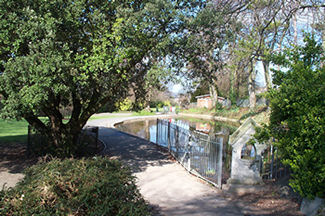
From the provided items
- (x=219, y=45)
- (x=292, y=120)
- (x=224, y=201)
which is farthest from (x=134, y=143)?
(x=292, y=120)

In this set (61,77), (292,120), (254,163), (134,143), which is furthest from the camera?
(134,143)

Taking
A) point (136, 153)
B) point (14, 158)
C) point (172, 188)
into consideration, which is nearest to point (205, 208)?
point (172, 188)

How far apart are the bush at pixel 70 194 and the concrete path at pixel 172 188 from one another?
704 mm

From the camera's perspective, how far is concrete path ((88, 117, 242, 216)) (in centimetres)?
545

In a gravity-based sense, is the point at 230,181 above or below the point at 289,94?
below

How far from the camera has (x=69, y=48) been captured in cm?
714

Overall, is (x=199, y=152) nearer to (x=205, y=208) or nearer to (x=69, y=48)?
(x=205, y=208)

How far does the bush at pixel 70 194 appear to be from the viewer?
284cm

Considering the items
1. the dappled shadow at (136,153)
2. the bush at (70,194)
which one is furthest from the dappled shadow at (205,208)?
the dappled shadow at (136,153)

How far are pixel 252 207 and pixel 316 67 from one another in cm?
325

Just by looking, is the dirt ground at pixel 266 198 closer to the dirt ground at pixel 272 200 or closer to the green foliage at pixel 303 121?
the dirt ground at pixel 272 200

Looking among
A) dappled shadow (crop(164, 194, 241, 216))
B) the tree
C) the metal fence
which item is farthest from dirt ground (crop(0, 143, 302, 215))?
the tree

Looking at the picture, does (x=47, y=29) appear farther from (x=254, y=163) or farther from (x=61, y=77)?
(x=254, y=163)

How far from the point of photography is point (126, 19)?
23.1ft
